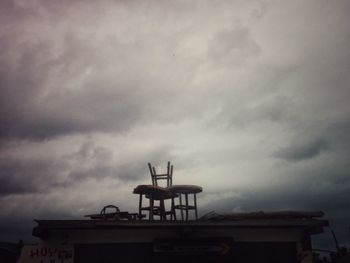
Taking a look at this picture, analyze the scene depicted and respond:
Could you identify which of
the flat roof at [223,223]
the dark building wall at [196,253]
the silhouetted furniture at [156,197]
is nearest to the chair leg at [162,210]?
the silhouetted furniture at [156,197]

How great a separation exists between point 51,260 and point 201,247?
4147 mm

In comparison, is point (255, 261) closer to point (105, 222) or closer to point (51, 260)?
point (105, 222)

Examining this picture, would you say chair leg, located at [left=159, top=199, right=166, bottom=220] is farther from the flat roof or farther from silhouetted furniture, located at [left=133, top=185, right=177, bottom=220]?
the flat roof

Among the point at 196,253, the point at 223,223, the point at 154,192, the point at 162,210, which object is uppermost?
the point at 154,192

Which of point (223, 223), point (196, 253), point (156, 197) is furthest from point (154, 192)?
point (223, 223)

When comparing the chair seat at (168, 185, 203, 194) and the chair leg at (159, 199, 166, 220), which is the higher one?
the chair seat at (168, 185, 203, 194)

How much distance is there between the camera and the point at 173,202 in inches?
477

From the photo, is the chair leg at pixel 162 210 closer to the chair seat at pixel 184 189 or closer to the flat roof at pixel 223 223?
the chair seat at pixel 184 189

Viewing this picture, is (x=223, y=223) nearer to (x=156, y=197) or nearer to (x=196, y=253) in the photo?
(x=196, y=253)

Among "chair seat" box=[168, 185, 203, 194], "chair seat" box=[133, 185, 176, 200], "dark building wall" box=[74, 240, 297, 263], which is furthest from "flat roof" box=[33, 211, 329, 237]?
"chair seat" box=[133, 185, 176, 200]

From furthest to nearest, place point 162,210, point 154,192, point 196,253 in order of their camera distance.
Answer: point 162,210 → point 154,192 → point 196,253

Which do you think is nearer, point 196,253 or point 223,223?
point 223,223

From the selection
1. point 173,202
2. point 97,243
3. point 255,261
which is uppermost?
point 173,202

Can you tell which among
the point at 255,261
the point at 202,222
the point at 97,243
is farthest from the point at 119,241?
the point at 255,261
